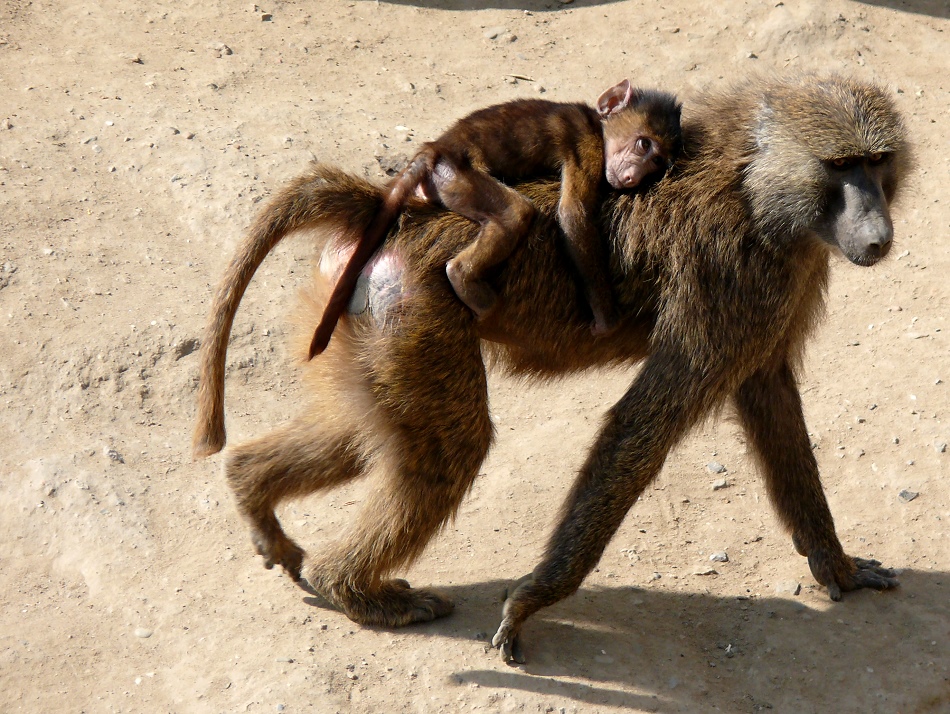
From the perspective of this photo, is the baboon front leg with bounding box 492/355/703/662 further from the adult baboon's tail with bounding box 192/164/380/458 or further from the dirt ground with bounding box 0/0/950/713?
the adult baboon's tail with bounding box 192/164/380/458

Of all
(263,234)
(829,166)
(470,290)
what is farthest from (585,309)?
(263,234)

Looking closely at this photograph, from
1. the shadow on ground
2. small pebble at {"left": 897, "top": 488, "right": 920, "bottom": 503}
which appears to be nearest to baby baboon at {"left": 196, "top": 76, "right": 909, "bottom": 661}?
the shadow on ground

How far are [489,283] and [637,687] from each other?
1426mm

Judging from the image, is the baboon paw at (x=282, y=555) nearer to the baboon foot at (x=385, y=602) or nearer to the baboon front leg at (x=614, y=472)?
the baboon foot at (x=385, y=602)

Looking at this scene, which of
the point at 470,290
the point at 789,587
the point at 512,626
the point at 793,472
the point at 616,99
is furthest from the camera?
the point at 789,587

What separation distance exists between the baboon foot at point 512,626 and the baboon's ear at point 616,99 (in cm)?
157

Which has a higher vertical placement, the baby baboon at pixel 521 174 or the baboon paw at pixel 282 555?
the baby baboon at pixel 521 174

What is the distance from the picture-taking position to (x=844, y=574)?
13.8 ft

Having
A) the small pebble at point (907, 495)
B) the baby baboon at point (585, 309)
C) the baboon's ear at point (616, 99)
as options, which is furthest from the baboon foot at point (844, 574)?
the baboon's ear at point (616, 99)

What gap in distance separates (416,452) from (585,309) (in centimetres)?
73

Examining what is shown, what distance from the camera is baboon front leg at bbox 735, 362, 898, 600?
414cm

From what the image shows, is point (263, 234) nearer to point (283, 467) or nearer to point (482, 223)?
point (482, 223)

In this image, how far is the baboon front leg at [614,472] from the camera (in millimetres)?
3541

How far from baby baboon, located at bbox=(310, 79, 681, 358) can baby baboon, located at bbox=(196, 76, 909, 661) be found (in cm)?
6
